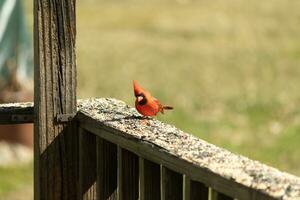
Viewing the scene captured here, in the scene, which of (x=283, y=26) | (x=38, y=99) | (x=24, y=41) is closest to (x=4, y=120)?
(x=38, y=99)

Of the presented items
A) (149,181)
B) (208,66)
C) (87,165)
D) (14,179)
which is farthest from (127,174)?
(208,66)

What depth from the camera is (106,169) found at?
295 centimetres

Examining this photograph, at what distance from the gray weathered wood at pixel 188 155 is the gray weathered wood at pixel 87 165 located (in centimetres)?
6

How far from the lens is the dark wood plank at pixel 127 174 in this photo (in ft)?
9.11

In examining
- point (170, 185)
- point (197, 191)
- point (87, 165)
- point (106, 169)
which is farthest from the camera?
point (87, 165)

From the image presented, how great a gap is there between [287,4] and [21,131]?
1542cm

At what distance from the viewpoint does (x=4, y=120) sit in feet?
10.6

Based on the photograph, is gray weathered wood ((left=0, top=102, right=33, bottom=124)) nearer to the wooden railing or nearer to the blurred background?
the wooden railing

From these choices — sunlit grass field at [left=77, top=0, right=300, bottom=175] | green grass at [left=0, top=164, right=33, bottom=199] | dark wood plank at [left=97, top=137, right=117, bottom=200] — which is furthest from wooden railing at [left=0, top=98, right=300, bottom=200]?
sunlit grass field at [left=77, top=0, right=300, bottom=175]

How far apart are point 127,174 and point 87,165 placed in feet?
1.07

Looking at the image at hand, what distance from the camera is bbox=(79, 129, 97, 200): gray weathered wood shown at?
→ 3.08 meters

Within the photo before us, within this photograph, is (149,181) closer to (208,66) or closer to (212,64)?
(208,66)

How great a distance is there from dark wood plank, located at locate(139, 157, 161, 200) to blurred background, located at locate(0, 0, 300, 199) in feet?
18.0

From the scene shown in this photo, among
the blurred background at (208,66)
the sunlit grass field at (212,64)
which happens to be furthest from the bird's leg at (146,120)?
the sunlit grass field at (212,64)
